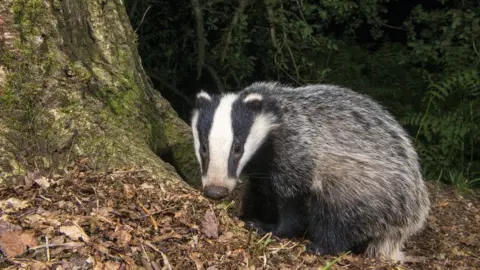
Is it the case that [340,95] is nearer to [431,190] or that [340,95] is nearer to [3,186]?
[431,190]

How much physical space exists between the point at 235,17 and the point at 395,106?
7.87 ft

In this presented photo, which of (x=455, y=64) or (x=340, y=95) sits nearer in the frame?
(x=340, y=95)

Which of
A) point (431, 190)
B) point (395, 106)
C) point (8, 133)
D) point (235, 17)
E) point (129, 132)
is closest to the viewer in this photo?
point (8, 133)

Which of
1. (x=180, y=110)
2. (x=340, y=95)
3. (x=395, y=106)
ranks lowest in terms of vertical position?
(x=180, y=110)

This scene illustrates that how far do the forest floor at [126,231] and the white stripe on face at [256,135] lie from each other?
25.4 inches

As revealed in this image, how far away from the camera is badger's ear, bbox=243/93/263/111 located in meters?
4.48

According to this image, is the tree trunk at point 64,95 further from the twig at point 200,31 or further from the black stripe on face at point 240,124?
the twig at point 200,31

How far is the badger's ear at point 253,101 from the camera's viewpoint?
4.48 metres

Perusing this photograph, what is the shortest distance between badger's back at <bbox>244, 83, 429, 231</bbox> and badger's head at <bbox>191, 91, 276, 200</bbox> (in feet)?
0.60

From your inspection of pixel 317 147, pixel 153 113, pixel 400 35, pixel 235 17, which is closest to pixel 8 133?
pixel 153 113

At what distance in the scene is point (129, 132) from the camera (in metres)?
4.27

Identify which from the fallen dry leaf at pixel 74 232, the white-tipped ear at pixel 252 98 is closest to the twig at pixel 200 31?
the white-tipped ear at pixel 252 98

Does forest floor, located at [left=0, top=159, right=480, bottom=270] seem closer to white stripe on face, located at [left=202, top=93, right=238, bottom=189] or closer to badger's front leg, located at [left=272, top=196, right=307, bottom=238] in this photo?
white stripe on face, located at [left=202, top=93, right=238, bottom=189]

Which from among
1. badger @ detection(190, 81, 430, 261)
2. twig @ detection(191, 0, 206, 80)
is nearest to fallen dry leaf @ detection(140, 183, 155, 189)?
badger @ detection(190, 81, 430, 261)
